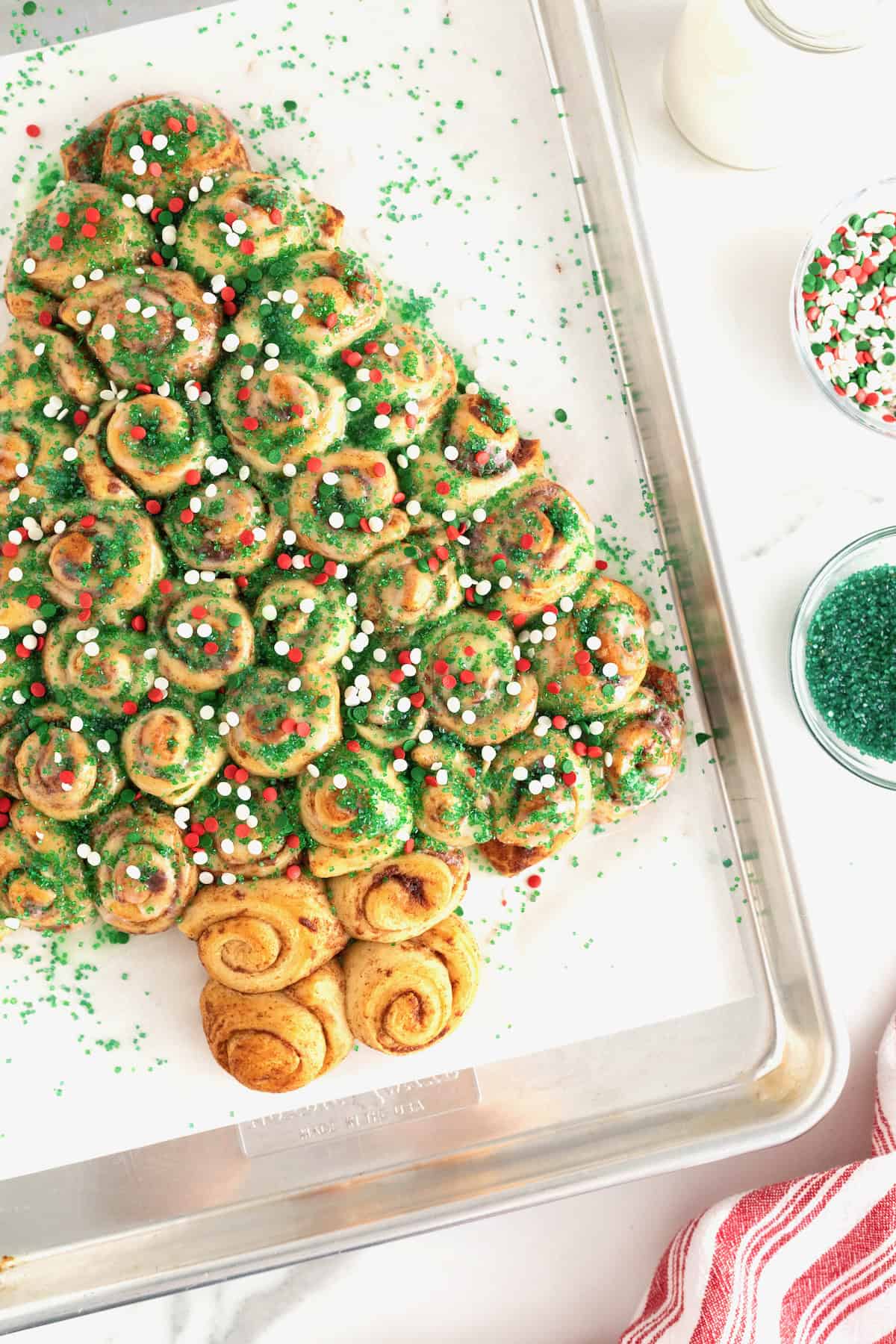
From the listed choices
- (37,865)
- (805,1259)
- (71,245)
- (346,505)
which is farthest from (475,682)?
(805,1259)

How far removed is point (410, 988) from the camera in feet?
4.50

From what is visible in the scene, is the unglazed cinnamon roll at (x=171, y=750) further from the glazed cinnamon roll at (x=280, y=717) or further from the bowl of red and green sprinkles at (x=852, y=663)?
the bowl of red and green sprinkles at (x=852, y=663)

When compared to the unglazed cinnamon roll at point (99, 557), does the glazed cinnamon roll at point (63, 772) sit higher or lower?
lower

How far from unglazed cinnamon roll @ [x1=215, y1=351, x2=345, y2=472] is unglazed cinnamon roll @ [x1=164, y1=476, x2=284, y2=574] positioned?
5 cm

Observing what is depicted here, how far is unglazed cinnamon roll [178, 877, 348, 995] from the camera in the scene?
1352 millimetres

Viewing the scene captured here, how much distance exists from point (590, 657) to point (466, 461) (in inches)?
11.7

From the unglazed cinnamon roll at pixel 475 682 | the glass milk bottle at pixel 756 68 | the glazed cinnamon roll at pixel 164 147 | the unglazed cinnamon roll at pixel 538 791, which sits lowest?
the unglazed cinnamon roll at pixel 538 791

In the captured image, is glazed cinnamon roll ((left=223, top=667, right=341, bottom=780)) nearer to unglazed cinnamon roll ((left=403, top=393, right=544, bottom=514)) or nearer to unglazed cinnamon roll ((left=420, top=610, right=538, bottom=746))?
unglazed cinnamon roll ((left=420, top=610, right=538, bottom=746))

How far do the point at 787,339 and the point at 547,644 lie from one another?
0.63m

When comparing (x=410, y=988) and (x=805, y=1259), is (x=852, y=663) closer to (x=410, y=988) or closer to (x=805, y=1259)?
(x=410, y=988)

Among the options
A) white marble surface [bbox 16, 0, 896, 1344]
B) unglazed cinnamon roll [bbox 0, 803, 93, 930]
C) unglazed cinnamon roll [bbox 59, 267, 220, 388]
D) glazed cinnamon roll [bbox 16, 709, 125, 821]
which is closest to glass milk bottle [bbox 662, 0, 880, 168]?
white marble surface [bbox 16, 0, 896, 1344]

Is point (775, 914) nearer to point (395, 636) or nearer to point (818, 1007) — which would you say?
point (818, 1007)

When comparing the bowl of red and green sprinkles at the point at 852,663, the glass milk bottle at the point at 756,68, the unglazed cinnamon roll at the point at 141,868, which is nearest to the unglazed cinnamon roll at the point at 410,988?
the unglazed cinnamon roll at the point at 141,868

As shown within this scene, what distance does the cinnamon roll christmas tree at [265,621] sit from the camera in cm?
134
